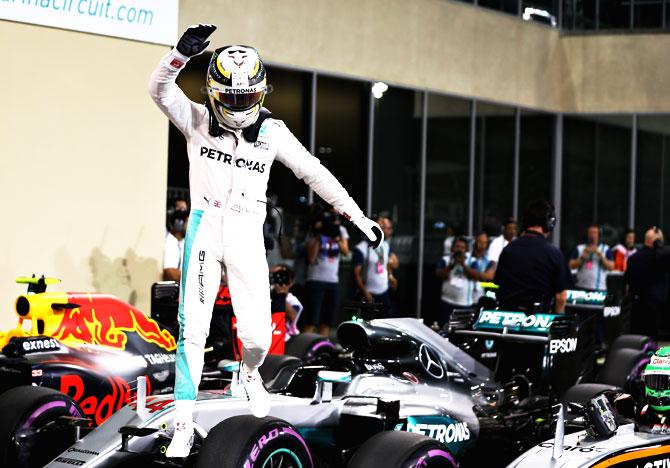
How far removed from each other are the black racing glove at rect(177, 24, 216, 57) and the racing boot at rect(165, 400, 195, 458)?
1.64 metres

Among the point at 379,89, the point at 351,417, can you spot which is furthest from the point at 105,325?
the point at 379,89

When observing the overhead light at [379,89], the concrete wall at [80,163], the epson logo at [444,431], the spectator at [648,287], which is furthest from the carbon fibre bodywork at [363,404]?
the overhead light at [379,89]

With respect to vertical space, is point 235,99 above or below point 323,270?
above

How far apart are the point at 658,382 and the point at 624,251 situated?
11437 mm

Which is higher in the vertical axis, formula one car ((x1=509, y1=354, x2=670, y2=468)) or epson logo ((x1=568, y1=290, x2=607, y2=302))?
epson logo ((x1=568, y1=290, x2=607, y2=302))

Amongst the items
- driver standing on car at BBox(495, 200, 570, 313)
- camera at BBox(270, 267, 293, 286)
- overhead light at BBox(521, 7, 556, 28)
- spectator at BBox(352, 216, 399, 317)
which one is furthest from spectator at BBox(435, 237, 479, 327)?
overhead light at BBox(521, 7, 556, 28)

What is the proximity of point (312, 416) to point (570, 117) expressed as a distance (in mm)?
14456

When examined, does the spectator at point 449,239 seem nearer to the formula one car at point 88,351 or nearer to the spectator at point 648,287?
the spectator at point 648,287

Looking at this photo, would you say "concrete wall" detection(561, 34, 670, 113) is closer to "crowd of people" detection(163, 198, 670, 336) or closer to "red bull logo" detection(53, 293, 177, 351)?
"crowd of people" detection(163, 198, 670, 336)

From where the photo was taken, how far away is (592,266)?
15711 mm

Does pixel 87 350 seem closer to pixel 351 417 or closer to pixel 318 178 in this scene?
pixel 351 417

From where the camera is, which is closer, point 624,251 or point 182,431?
point 182,431

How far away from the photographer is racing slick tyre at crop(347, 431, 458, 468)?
5.45 meters

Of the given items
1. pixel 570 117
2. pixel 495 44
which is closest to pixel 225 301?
pixel 495 44
